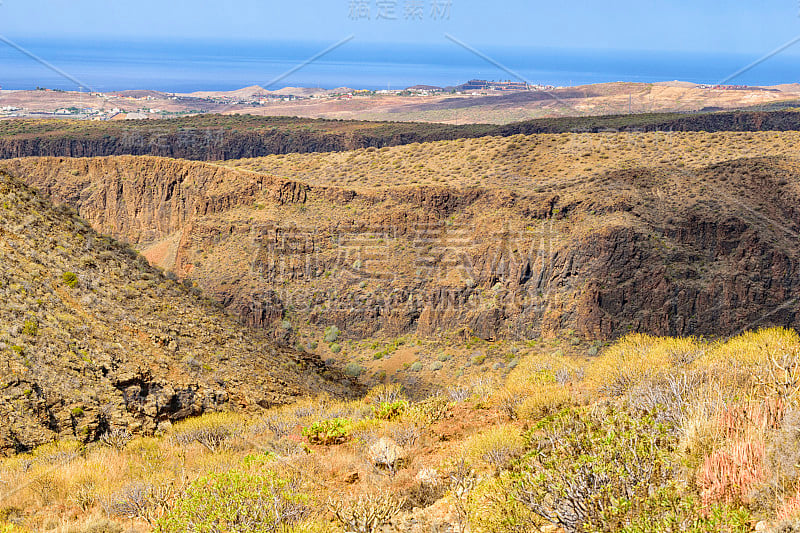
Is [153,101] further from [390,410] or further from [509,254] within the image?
[390,410]

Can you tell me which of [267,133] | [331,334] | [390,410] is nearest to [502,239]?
[331,334]

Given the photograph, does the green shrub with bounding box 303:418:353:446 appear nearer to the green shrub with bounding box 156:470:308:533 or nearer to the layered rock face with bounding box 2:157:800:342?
the green shrub with bounding box 156:470:308:533

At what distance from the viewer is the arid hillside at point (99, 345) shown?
1250 centimetres

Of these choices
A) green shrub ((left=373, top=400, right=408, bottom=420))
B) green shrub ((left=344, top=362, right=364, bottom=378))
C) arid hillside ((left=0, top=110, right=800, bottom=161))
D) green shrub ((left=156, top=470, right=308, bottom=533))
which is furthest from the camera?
arid hillside ((left=0, top=110, right=800, bottom=161))

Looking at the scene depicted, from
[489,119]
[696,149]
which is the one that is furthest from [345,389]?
[489,119]

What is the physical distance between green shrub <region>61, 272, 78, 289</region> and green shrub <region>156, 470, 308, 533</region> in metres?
9.40

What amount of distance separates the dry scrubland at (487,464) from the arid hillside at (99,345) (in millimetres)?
856

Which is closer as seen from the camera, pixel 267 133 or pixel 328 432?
pixel 328 432

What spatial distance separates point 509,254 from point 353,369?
10.6m

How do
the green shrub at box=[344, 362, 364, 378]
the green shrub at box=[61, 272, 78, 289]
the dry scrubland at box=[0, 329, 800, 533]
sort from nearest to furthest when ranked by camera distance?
the dry scrubland at box=[0, 329, 800, 533] → the green shrub at box=[61, 272, 78, 289] → the green shrub at box=[344, 362, 364, 378]

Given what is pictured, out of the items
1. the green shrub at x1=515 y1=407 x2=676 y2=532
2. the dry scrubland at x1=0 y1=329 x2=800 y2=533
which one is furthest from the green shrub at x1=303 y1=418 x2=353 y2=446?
the green shrub at x1=515 y1=407 x2=676 y2=532

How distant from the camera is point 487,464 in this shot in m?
9.69

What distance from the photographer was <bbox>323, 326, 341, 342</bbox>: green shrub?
36.8 meters

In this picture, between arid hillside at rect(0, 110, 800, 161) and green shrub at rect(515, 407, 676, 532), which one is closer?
green shrub at rect(515, 407, 676, 532)
